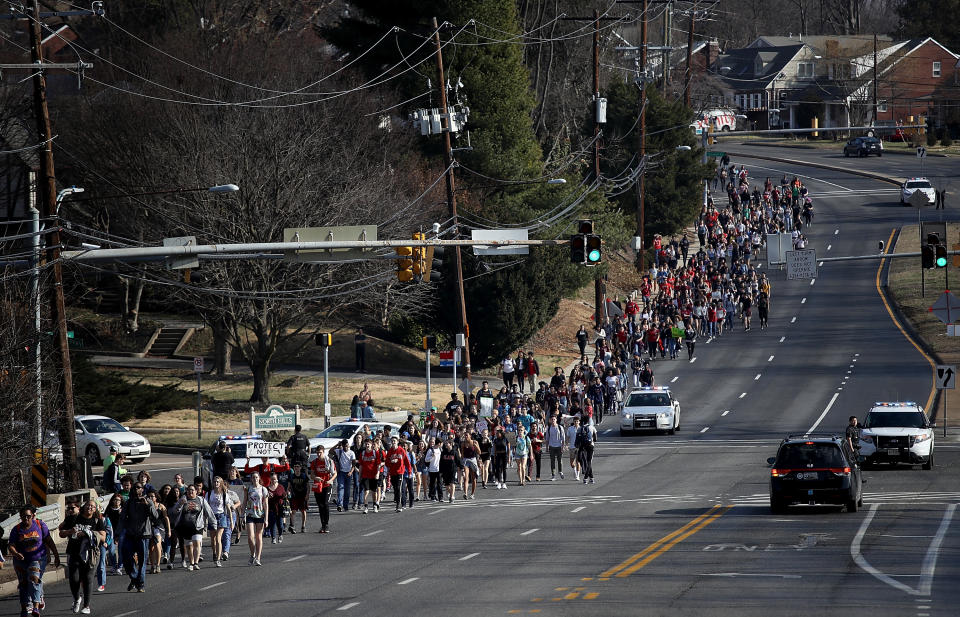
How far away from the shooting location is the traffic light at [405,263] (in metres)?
27.3

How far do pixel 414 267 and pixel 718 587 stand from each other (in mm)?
10568

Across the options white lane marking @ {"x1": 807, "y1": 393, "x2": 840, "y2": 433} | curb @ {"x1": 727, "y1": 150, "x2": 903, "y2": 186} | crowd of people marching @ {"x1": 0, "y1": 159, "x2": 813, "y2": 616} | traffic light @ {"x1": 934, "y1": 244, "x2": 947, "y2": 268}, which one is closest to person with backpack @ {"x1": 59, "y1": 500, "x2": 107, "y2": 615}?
crowd of people marching @ {"x1": 0, "y1": 159, "x2": 813, "y2": 616}

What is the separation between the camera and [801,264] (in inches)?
2345

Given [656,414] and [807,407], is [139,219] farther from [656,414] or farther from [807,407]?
[807,407]

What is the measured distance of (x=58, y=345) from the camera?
28.4 meters

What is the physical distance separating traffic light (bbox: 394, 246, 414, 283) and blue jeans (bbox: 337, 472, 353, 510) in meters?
4.91

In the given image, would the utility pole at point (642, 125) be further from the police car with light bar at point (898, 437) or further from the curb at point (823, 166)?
the police car with light bar at point (898, 437)

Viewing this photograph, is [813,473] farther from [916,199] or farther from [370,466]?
[916,199]

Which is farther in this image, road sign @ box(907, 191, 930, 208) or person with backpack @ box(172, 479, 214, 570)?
road sign @ box(907, 191, 930, 208)

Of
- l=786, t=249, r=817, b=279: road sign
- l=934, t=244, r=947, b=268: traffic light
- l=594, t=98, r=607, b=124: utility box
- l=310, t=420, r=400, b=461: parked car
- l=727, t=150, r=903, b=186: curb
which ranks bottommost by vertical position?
l=310, t=420, r=400, b=461: parked car

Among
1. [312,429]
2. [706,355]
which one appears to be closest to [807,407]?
[706,355]

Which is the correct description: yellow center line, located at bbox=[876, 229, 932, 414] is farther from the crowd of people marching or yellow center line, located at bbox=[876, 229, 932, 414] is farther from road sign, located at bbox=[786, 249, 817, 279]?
the crowd of people marching

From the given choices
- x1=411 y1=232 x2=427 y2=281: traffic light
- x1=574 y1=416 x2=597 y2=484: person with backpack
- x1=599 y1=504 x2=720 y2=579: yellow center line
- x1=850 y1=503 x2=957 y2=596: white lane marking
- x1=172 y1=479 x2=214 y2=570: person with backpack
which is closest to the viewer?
x1=850 y1=503 x2=957 y2=596: white lane marking

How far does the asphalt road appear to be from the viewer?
1802 centimetres
